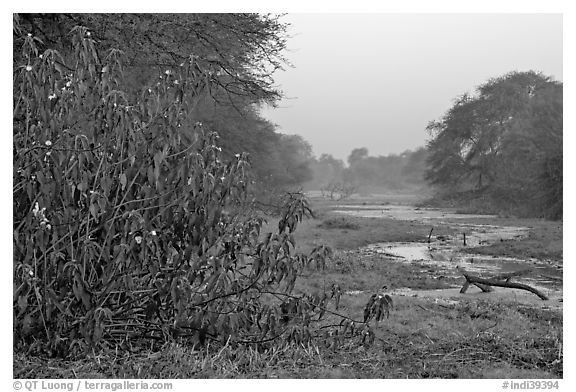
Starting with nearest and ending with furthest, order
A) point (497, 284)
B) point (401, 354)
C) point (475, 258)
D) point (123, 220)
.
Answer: point (123, 220) < point (401, 354) < point (497, 284) < point (475, 258)

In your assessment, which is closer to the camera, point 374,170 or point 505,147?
point 505,147

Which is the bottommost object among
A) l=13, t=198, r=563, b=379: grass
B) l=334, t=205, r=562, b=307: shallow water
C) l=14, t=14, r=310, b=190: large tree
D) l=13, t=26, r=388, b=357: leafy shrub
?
l=334, t=205, r=562, b=307: shallow water

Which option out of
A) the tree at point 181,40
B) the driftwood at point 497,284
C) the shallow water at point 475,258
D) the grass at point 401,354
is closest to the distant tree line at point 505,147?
the shallow water at point 475,258

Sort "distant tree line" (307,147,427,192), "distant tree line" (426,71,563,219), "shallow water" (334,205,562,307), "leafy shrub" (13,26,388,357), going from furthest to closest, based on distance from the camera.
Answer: "distant tree line" (307,147,427,192), "distant tree line" (426,71,563,219), "shallow water" (334,205,562,307), "leafy shrub" (13,26,388,357)

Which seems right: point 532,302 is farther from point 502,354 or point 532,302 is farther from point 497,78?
point 497,78

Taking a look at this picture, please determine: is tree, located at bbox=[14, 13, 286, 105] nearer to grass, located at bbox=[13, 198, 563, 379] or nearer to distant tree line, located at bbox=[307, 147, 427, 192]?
grass, located at bbox=[13, 198, 563, 379]

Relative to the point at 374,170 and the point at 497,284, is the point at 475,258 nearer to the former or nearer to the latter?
the point at 497,284

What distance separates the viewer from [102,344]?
6.79 meters

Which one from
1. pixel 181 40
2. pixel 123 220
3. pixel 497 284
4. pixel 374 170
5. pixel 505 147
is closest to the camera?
pixel 123 220

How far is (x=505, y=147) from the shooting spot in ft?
114

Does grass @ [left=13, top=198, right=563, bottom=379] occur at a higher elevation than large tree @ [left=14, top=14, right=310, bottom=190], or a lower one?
lower

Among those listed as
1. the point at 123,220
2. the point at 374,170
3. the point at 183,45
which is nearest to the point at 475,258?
the point at 183,45

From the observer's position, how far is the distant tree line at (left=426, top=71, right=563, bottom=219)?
1118 inches

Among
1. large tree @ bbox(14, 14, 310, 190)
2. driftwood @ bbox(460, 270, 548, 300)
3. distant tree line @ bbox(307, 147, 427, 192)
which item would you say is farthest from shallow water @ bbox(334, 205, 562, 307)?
distant tree line @ bbox(307, 147, 427, 192)
